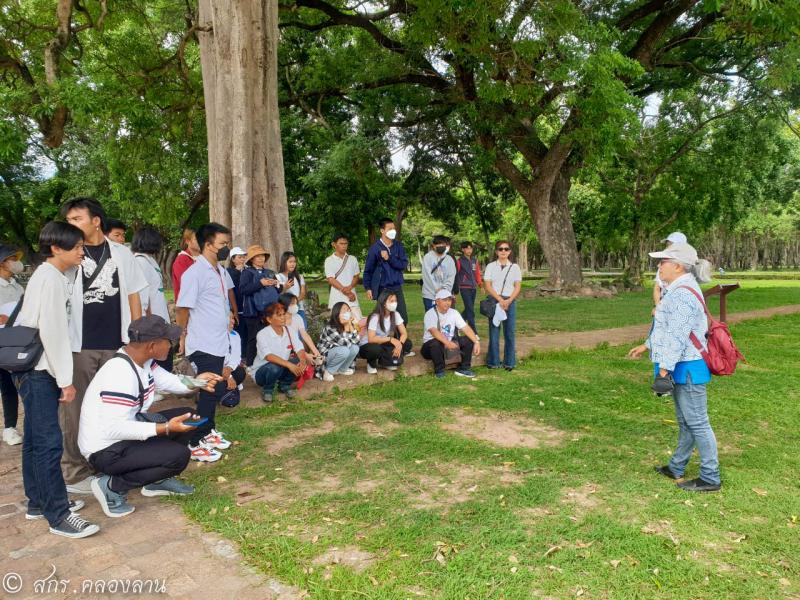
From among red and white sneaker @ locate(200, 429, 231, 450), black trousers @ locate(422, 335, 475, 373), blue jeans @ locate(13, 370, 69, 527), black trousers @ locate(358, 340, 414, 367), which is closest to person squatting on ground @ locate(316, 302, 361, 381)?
black trousers @ locate(358, 340, 414, 367)

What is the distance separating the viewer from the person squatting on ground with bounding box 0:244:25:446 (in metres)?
4.99

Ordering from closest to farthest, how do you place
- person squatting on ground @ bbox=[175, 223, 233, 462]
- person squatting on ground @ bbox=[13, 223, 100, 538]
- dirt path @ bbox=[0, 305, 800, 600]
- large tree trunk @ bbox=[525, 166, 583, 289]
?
dirt path @ bbox=[0, 305, 800, 600] < person squatting on ground @ bbox=[13, 223, 100, 538] < person squatting on ground @ bbox=[175, 223, 233, 462] < large tree trunk @ bbox=[525, 166, 583, 289]

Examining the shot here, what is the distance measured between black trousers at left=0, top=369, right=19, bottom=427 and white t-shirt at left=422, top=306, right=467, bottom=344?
4.33m

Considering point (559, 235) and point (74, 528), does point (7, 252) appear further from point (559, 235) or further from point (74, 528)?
point (559, 235)

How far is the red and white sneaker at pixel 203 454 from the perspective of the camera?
4.45 meters

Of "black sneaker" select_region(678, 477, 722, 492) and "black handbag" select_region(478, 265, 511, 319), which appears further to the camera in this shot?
"black handbag" select_region(478, 265, 511, 319)

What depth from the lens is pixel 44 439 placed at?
3301mm

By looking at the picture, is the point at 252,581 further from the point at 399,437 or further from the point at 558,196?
the point at 558,196

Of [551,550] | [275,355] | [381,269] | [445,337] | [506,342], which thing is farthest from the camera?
[506,342]

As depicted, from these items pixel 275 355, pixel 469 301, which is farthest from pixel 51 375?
pixel 469 301

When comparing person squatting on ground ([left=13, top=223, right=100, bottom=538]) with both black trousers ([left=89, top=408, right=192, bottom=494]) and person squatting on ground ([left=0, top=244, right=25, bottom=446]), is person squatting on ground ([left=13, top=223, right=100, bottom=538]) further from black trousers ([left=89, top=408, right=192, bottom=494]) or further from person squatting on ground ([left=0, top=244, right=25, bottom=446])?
person squatting on ground ([left=0, top=244, right=25, bottom=446])

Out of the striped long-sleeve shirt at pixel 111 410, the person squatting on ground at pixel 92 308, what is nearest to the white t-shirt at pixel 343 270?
the person squatting on ground at pixel 92 308

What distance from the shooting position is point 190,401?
6.12 m

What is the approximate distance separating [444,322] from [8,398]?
4.59 m
